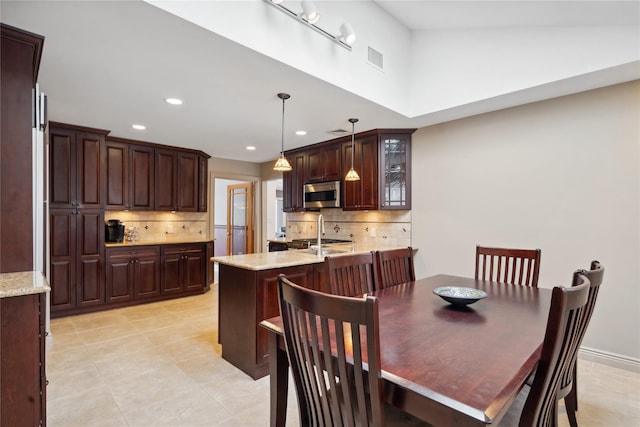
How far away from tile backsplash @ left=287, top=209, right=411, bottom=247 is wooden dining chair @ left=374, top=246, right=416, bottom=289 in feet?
5.39

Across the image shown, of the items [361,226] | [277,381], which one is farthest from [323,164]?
[277,381]

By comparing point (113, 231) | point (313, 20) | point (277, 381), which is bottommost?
point (277, 381)

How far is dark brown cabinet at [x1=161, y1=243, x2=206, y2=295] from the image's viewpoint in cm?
470

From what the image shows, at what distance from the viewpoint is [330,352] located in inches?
39.0

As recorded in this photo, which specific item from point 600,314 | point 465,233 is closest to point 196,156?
point 465,233

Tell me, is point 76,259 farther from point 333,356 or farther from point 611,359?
point 611,359

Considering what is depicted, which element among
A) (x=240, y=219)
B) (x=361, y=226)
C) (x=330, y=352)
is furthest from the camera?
(x=240, y=219)

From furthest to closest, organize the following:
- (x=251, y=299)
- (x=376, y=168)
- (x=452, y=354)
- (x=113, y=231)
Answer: (x=113, y=231)
(x=376, y=168)
(x=251, y=299)
(x=452, y=354)

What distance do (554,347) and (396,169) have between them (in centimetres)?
329

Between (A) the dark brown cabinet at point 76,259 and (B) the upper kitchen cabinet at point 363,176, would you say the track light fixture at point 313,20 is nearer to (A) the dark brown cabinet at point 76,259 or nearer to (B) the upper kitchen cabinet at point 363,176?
(B) the upper kitchen cabinet at point 363,176

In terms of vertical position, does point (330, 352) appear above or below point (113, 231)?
below

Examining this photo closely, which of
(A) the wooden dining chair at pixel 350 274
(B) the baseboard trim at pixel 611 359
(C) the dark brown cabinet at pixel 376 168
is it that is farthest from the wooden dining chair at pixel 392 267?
(B) the baseboard trim at pixel 611 359

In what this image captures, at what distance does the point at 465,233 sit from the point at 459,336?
2557 mm

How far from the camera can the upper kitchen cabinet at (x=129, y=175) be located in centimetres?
441
